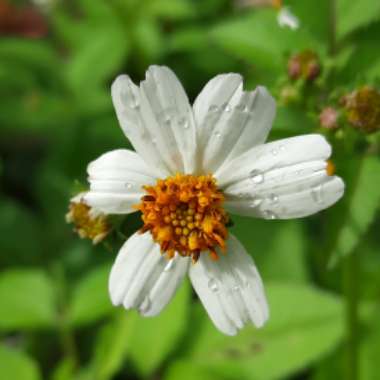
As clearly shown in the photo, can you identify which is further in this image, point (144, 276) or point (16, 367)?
point (16, 367)

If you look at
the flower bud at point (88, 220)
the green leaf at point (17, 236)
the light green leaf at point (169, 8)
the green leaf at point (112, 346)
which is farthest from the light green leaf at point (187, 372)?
the light green leaf at point (169, 8)

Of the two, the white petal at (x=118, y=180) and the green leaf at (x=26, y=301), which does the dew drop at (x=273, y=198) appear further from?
the green leaf at (x=26, y=301)

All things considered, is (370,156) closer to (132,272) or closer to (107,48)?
(132,272)

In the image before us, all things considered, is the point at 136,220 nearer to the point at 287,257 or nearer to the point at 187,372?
the point at 187,372

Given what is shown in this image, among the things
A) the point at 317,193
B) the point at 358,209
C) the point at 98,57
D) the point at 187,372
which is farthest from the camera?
the point at 98,57

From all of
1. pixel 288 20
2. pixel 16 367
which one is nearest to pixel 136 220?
pixel 16 367

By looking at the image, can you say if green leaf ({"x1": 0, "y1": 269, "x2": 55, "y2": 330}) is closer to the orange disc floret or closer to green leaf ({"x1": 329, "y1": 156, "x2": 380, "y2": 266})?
the orange disc floret

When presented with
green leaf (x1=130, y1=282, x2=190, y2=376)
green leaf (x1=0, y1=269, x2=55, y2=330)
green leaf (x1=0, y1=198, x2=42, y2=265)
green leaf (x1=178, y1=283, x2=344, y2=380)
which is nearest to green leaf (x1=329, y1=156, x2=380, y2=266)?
green leaf (x1=178, y1=283, x2=344, y2=380)
